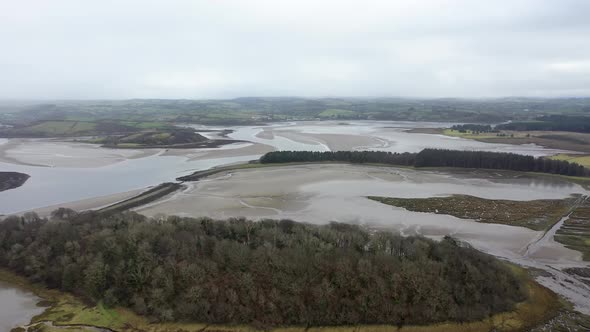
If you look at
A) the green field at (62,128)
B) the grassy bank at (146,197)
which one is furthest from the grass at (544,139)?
the green field at (62,128)

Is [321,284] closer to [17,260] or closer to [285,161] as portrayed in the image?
[17,260]

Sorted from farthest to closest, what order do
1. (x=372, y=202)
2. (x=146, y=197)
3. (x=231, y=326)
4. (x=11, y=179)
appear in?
(x=11, y=179) → (x=146, y=197) → (x=372, y=202) → (x=231, y=326)

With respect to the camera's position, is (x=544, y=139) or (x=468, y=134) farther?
(x=468, y=134)

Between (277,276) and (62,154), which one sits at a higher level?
(62,154)

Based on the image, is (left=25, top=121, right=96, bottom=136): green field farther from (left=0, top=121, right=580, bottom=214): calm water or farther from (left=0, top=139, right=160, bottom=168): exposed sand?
(left=0, top=139, right=160, bottom=168): exposed sand

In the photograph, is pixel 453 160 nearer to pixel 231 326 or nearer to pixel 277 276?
pixel 277 276

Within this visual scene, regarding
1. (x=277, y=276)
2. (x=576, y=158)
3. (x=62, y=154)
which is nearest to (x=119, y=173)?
(x=62, y=154)

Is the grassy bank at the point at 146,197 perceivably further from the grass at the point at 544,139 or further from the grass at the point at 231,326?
the grass at the point at 544,139

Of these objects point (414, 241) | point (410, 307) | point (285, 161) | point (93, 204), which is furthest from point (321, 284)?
point (285, 161)
